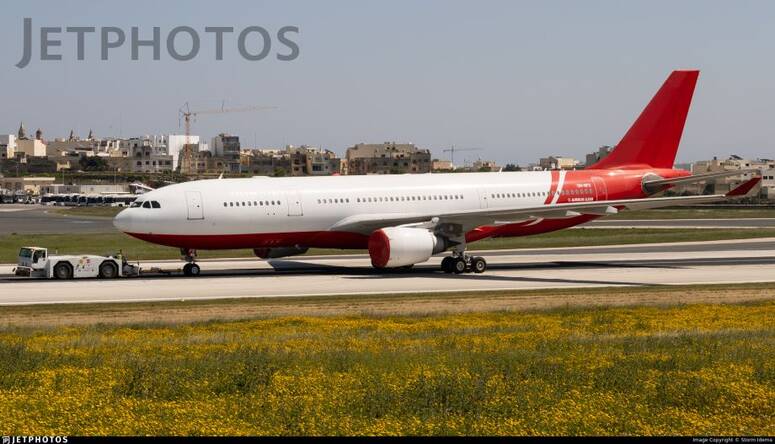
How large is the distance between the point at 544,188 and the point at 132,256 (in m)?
24.8

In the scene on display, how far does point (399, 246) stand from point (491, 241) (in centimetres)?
2612

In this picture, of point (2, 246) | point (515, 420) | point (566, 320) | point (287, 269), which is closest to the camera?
point (515, 420)

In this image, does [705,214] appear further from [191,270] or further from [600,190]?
[191,270]

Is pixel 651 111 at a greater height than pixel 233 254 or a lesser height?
greater

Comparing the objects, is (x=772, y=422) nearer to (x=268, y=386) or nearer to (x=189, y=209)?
(x=268, y=386)

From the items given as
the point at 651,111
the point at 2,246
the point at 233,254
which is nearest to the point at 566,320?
the point at 651,111

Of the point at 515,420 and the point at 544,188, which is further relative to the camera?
the point at 544,188

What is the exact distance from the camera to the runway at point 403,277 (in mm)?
40062

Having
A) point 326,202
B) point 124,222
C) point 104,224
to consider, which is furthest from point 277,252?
point 104,224

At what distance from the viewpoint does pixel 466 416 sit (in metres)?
16.5

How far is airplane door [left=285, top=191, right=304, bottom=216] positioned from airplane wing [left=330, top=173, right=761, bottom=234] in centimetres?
189

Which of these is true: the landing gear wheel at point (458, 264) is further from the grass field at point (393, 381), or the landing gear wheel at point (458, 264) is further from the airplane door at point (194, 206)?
the grass field at point (393, 381)

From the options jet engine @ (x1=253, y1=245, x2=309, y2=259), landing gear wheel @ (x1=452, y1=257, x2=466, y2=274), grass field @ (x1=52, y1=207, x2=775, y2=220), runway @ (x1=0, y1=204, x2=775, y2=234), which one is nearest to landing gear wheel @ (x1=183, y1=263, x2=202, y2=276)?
jet engine @ (x1=253, y1=245, x2=309, y2=259)

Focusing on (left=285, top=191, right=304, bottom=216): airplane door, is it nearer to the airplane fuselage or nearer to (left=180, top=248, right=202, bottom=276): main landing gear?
the airplane fuselage
